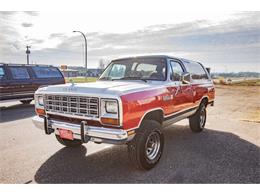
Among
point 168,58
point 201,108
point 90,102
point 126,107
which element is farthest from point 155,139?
point 201,108

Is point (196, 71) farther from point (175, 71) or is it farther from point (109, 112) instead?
point (109, 112)

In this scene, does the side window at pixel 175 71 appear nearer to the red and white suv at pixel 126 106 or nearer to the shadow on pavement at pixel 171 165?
the red and white suv at pixel 126 106

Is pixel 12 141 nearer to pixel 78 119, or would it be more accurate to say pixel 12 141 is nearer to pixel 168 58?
pixel 78 119

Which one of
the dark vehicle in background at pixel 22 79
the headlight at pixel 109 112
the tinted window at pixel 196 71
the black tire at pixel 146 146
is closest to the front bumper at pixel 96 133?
the headlight at pixel 109 112

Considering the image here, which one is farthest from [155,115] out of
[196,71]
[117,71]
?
[196,71]

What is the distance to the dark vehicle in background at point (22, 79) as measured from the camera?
29.6ft

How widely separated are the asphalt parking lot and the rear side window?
4.91 meters

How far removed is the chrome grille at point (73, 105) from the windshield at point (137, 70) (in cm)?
138

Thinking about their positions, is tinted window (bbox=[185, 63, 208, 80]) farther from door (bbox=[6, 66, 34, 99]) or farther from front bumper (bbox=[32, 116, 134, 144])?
door (bbox=[6, 66, 34, 99])

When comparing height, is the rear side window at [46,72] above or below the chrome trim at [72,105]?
above

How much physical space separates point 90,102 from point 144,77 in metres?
1.44

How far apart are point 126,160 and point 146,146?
660mm

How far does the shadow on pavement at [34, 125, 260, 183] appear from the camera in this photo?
3322 millimetres

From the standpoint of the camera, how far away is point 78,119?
3443 mm
